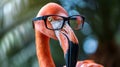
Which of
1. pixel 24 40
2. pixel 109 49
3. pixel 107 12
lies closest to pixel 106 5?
pixel 107 12

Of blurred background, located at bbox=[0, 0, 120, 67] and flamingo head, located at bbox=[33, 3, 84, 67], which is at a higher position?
flamingo head, located at bbox=[33, 3, 84, 67]

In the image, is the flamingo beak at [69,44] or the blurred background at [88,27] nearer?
the flamingo beak at [69,44]

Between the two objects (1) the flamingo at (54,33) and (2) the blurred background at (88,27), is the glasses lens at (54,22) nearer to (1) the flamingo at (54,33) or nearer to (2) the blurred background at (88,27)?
(1) the flamingo at (54,33)

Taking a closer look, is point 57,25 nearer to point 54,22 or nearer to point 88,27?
point 54,22

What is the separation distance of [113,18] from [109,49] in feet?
0.94

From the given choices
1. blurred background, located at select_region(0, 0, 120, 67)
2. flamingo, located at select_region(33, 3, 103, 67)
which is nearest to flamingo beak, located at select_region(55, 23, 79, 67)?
flamingo, located at select_region(33, 3, 103, 67)

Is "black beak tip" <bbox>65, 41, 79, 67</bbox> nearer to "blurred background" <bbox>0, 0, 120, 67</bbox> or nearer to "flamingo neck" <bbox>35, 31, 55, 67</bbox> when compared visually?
"flamingo neck" <bbox>35, 31, 55, 67</bbox>

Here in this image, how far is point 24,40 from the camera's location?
3.13 m

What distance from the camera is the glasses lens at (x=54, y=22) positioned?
80cm

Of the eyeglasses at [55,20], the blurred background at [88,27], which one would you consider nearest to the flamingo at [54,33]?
the eyeglasses at [55,20]

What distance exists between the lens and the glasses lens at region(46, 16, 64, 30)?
31.5 inches

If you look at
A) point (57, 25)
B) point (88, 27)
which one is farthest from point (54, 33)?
point (88, 27)

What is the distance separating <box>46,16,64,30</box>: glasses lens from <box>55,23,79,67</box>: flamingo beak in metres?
0.01

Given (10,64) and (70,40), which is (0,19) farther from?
(70,40)
